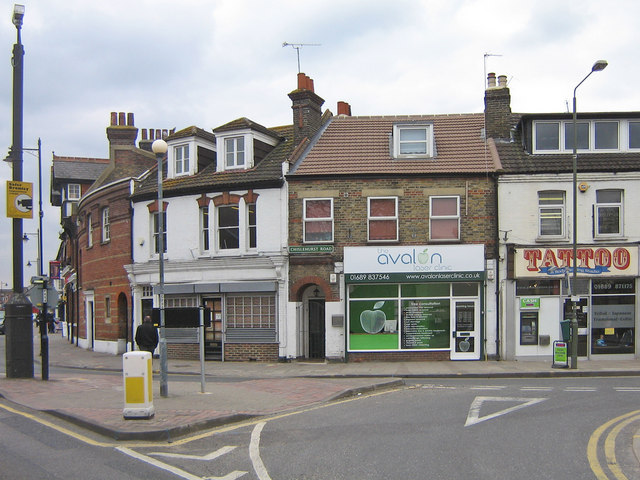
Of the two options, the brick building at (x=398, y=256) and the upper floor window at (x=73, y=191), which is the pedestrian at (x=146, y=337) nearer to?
the brick building at (x=398, y=256)

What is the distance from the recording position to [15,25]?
17.6 meters

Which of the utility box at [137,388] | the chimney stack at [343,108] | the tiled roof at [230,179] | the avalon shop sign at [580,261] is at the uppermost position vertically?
the chimney stack at [343,108]

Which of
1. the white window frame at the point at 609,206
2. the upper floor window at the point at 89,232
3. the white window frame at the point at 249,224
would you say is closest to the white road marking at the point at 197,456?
the white window frame at the point at 249,224

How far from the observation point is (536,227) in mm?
22484

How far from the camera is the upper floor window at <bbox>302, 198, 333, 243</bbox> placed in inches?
906

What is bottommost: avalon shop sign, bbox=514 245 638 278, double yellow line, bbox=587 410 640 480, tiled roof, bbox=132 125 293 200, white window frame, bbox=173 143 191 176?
double yellow line, bbox=587 410 640 480

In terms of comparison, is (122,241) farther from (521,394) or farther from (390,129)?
(521,394)

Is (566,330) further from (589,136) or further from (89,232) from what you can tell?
(89,232)

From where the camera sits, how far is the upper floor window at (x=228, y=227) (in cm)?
2395

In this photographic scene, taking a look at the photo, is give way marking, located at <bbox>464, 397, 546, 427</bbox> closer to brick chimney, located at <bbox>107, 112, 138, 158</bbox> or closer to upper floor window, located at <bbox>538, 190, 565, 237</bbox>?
upper floor window, located at <bbox>538, 190, 565, 237</bbox>

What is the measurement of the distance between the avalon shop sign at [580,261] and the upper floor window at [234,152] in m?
10.6

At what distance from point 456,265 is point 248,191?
25.6 ft

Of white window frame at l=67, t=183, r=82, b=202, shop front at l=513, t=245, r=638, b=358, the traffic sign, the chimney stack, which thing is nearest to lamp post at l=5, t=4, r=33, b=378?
the traffic sign

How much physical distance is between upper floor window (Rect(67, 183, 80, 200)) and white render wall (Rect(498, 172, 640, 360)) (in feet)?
95.7
